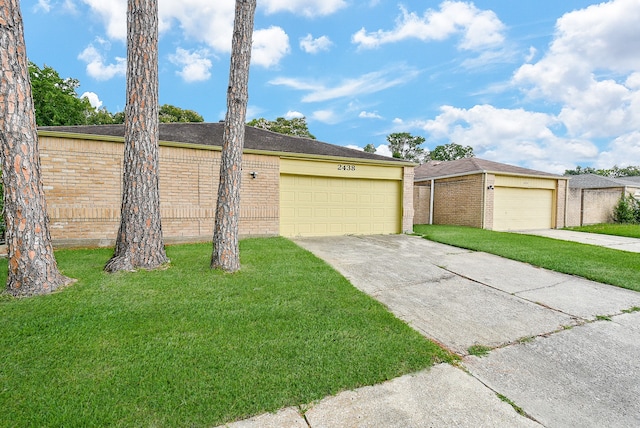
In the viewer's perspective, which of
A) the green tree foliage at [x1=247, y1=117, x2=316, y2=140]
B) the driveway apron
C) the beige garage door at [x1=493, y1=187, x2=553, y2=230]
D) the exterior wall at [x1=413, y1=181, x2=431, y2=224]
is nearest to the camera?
the driveway apron

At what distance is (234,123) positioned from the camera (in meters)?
4.54

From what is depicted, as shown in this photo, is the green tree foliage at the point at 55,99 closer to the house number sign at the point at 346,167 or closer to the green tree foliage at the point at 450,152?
the house number sign at the point at 346,167

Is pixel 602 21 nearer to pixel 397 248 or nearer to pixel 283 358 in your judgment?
pixel 397 248

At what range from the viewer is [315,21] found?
942cm

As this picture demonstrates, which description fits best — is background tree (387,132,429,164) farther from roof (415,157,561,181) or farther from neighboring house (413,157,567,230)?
neighboring house (413,157,567,230)

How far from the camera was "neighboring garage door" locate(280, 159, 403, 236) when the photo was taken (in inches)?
347

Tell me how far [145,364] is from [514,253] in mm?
7851

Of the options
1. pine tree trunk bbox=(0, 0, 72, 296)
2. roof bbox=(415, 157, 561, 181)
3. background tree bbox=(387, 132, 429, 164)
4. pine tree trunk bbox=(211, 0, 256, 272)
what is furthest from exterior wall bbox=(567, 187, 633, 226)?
background tree bbox=(387, 132, 429, 164)

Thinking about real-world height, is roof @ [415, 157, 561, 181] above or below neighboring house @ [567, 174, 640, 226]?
above

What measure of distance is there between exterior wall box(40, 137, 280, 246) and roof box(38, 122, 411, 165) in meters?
0.40

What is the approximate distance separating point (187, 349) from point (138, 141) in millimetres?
3693

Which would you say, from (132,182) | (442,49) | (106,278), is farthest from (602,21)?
(106,278)

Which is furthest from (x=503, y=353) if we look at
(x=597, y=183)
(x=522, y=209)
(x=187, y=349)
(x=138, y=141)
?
(x=597, y=183)

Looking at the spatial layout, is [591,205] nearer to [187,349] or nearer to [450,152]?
[187,349]
